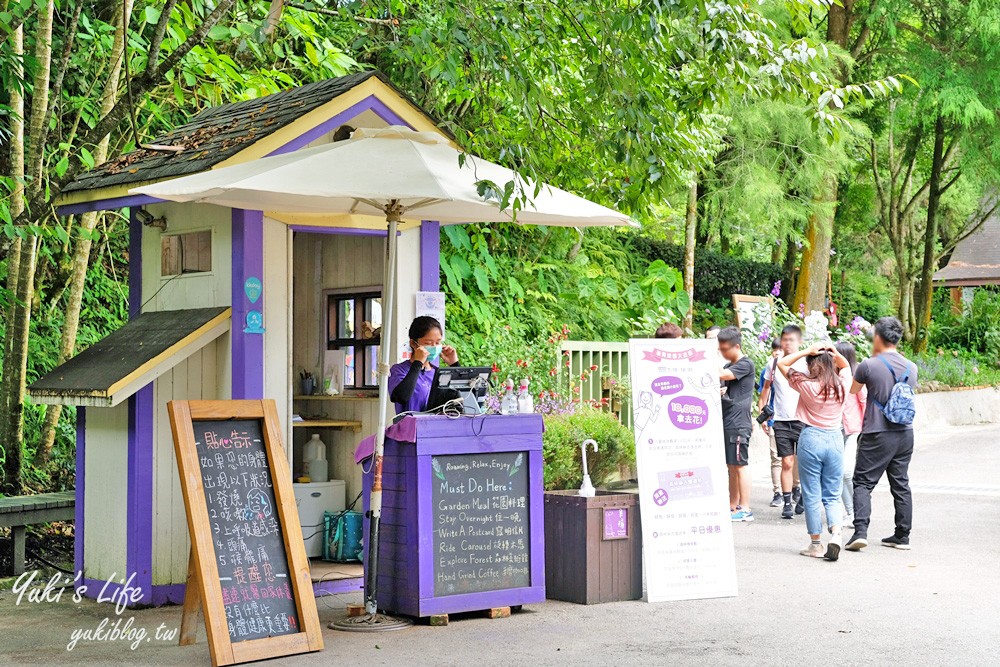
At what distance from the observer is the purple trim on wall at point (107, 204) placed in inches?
311

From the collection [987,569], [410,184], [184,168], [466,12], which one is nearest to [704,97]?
[466,12]

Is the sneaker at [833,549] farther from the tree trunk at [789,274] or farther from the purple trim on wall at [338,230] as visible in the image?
the tree trunk at [789,274]

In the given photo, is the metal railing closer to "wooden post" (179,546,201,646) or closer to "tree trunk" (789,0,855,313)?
"tree trunk" (789,0,855,313)

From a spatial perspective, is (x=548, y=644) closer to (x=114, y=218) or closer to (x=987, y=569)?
(x=987, y=569)

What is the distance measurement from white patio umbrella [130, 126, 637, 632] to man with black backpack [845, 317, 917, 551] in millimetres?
3193

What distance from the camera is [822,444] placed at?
9312 mm

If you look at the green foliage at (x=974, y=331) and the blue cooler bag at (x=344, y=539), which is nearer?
the blue cooler bag at (x=344, y=539)

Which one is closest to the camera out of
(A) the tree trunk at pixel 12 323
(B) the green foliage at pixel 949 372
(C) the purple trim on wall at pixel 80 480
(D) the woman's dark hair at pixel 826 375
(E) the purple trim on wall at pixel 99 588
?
(E) the purple trim on wall at pixel 99 588

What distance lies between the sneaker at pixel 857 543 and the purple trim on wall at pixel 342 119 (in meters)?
5.04

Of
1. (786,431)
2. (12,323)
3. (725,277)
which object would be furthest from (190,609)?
(725,277)

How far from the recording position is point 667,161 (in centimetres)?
788

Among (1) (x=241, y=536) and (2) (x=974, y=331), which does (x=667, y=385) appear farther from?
(2) (x=974, y=331)

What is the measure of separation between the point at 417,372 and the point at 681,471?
2.06 m

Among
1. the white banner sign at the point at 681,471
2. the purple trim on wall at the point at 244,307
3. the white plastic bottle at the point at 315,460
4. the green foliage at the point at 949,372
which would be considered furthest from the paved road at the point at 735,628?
the green foliage at the point at 949,372
